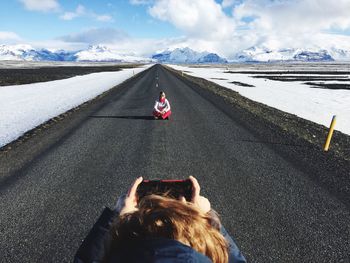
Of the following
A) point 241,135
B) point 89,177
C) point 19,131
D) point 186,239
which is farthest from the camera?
point 19,131

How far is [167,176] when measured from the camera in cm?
651

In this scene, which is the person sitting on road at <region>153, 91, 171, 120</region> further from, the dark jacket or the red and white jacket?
the dark jacket

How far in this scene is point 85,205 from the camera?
525 cm

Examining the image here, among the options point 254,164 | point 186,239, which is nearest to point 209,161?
point 254,164

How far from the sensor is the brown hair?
4.01 ft

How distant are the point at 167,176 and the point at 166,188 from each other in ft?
14.3

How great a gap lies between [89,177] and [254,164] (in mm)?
3864

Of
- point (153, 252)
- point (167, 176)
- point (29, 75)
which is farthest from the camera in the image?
point (29, 75)

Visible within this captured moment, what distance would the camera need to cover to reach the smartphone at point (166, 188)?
2.12 meters

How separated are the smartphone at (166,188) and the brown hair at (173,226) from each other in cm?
71

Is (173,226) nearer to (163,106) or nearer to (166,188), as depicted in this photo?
(166,188)

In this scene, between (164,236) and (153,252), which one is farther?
(164,236)

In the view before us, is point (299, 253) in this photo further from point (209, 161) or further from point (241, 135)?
point (241, 135)

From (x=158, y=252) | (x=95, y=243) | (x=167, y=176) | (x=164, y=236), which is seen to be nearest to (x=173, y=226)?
(x=164, y=236)
